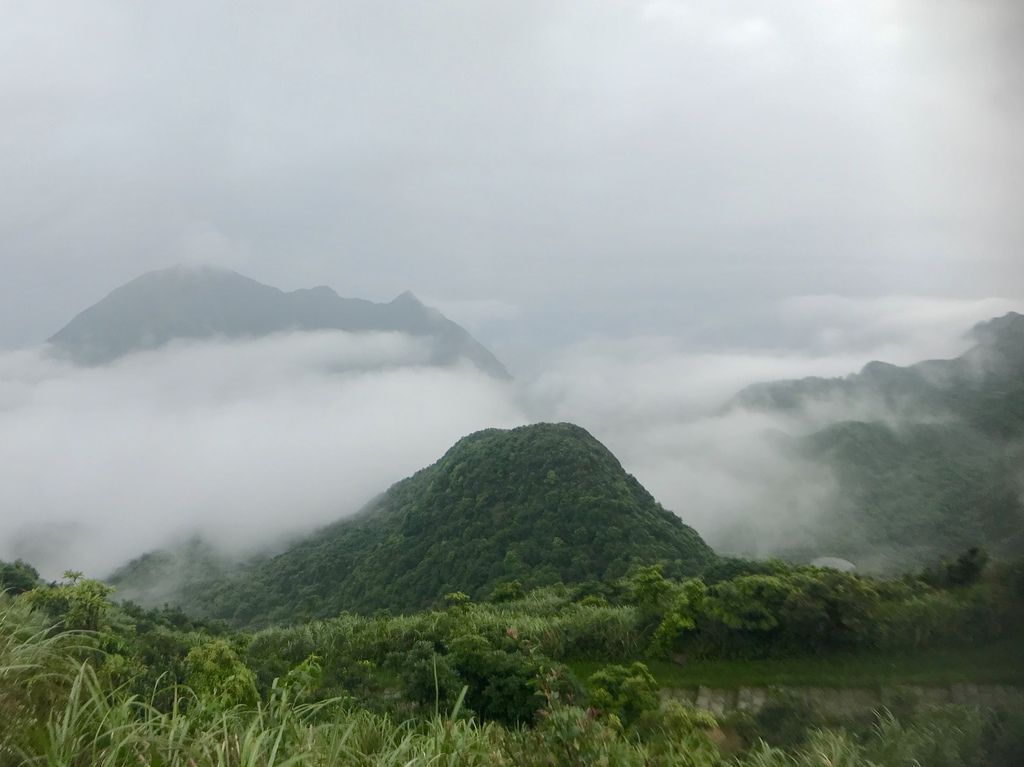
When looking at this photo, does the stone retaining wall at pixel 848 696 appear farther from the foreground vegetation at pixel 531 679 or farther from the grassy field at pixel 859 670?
the foreground vegetation at pixel 531 679

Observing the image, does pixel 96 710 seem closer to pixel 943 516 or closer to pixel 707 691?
pixel 707 691

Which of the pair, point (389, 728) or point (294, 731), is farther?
point (389, 728)

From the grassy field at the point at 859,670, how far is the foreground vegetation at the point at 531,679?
4 cm

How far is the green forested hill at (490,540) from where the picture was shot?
29.9 m

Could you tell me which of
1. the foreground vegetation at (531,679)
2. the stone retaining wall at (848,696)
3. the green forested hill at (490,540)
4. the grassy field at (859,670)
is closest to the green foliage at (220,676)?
the foreground vegetation at (531,679)

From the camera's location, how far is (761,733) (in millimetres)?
4410

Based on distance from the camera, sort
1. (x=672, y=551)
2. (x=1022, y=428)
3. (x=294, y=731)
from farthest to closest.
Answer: (x=672, y=551)
(x=1022, y=428)
(x=294, y=731)

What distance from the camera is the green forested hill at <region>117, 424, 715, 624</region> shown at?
2994 cm

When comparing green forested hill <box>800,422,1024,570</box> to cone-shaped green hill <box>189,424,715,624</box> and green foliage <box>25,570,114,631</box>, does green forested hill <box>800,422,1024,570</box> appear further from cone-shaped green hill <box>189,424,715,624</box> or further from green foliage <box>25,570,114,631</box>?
green foliage <box>25,570,114,631</box>

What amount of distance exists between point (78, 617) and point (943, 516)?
21.9m

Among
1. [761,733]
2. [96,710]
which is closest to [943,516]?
[761,733]

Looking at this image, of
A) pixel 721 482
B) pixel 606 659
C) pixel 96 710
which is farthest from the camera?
pixel 721 482

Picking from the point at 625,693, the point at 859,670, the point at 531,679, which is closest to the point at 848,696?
the point at 859,670

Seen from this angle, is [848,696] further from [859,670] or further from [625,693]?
[625,693]
